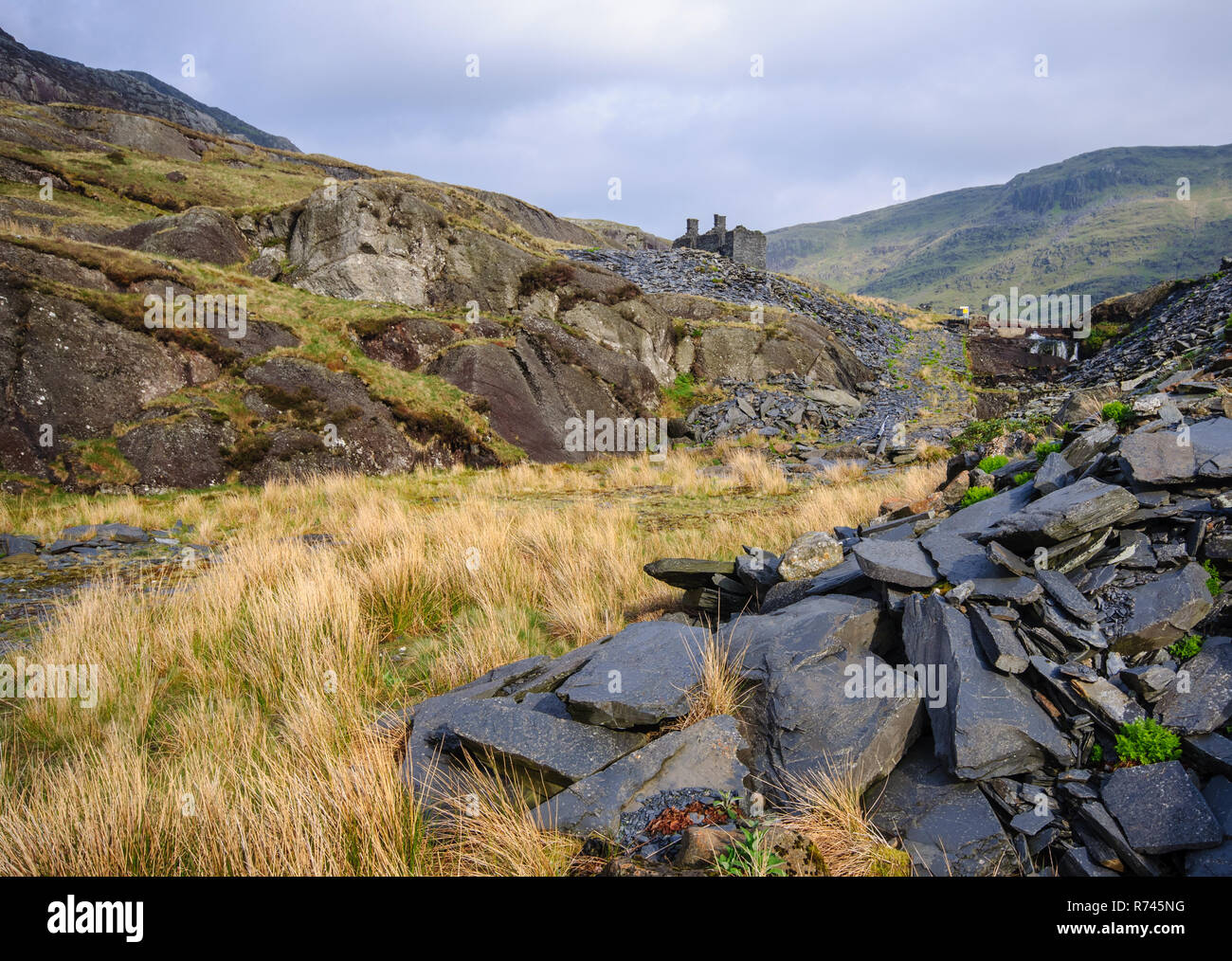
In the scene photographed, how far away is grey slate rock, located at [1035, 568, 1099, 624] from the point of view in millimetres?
3734

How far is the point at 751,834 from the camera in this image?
257cm

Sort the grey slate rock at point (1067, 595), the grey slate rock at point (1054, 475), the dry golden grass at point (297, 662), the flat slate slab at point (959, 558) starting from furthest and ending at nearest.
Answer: the grey slate rock at point (1054, 475)
the flat slate slab at point (959, 558)
the grey slate rock at point (1067, 595)
the dry golden grass at point (297, 662)

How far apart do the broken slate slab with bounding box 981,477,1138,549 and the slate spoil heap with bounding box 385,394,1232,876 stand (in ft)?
Answer: 0.06

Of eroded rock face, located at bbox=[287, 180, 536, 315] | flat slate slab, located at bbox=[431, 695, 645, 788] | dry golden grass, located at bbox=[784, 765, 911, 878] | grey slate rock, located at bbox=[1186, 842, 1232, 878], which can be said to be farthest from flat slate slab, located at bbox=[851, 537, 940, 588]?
eroded rock face, located at bbox=[287, 180, 536, 315]

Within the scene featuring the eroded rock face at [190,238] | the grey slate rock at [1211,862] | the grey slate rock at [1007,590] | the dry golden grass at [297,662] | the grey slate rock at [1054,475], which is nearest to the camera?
the grey slate rock at [1211,862]

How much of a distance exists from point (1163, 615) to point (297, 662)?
6.11 m

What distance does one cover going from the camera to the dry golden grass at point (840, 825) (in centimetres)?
272

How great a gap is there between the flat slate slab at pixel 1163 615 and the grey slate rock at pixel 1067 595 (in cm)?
17

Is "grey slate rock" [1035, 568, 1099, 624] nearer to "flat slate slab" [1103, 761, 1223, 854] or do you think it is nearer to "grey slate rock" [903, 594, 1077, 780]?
"grey slate rock" [903, 594, 1077, 780]

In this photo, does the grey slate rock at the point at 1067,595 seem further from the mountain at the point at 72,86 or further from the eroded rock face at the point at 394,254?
the mountain at the point at 72,86

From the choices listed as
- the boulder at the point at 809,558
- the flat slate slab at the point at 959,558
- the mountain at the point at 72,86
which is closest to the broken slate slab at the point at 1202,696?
the flat slate slab at the point at 959,558

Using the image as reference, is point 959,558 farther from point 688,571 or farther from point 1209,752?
point 688,571

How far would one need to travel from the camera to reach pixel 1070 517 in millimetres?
4176

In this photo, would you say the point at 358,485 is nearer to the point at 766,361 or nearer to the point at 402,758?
the point at 402,758
